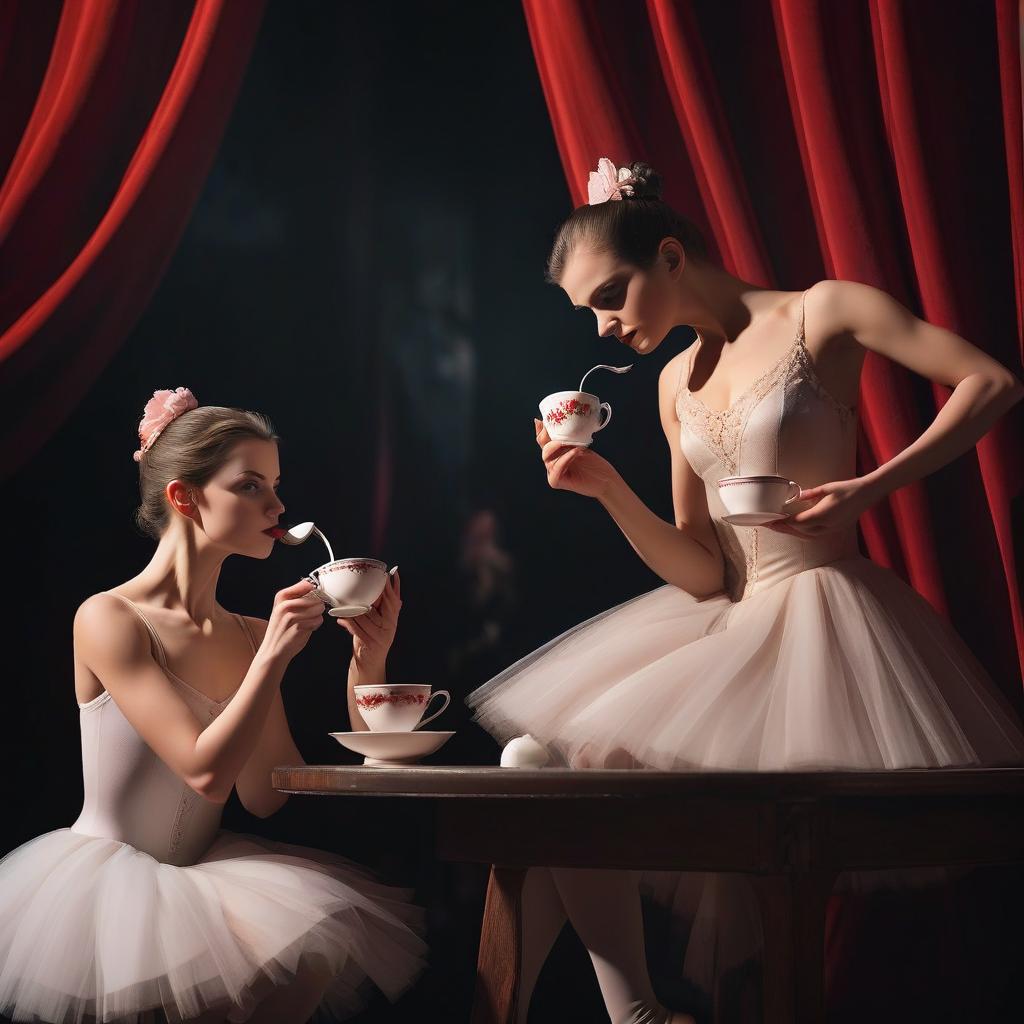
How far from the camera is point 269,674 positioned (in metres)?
1.63

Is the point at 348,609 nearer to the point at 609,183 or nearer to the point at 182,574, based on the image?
the point at 182,574

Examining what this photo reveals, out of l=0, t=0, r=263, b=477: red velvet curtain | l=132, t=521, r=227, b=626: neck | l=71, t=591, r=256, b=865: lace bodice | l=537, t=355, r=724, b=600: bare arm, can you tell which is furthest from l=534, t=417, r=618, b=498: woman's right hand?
l=0, t=0, r=263, b=477: red velvet curtain

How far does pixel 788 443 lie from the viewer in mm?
1733

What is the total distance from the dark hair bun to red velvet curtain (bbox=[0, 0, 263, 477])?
0.92 metres

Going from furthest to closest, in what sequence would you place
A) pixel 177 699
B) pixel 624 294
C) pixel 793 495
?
pixel 624 294, pixel 177 699, pixel 793 495

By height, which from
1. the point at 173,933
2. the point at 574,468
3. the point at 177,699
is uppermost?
the point at 574,468

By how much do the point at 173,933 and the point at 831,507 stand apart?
991 mm

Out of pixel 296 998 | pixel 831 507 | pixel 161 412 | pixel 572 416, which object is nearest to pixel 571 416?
pixel 572 416

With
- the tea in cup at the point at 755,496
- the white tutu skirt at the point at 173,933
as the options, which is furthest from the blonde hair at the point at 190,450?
the tea in cup at the point at 755,496

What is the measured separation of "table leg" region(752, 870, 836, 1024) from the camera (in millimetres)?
1193

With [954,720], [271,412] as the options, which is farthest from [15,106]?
[954,720]

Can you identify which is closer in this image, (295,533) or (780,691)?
(780,691)

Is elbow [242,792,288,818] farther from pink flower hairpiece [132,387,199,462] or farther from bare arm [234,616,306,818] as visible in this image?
pink flower hairpiece [132,387,199,462]

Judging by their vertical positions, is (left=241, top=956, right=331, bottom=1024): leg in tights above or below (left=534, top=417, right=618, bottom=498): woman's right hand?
below
